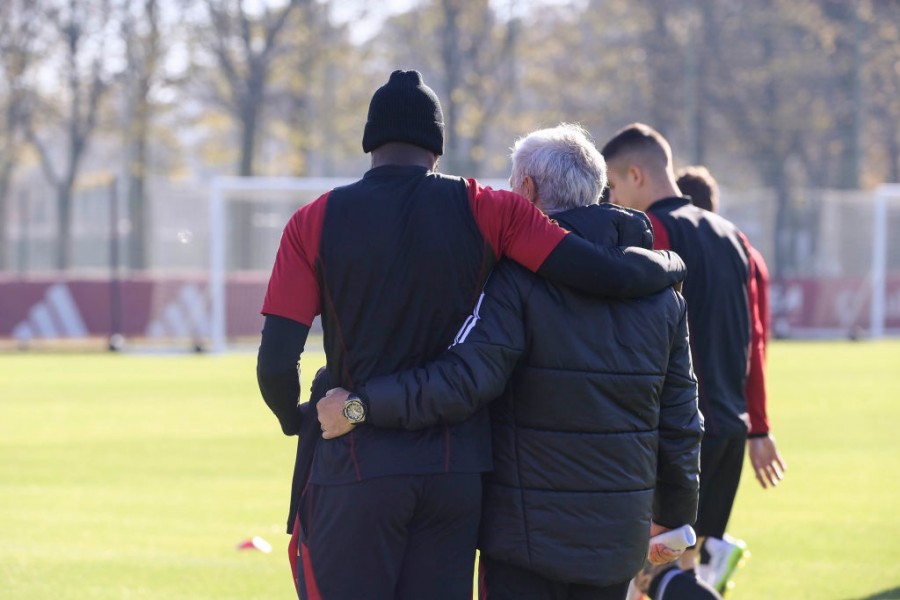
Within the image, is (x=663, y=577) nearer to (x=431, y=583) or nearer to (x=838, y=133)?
(x=431, y=583)

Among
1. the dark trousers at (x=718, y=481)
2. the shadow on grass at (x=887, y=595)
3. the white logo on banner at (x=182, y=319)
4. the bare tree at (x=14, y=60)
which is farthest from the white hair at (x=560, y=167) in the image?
the bare tree at (x=14, y=60)

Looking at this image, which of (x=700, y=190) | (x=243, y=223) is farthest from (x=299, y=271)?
(x=243, y=223)

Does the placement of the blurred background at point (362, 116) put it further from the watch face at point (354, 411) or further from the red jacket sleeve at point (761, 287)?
the watch face at point (354, 411)

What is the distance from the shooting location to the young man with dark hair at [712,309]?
5559 mm

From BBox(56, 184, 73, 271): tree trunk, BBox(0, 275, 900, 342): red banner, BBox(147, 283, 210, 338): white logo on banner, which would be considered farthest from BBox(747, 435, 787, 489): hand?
BBox(56, 184, 73, 271): tree trunk

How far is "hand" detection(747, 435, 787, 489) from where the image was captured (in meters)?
5.94

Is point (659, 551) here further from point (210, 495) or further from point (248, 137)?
point (248, 137)

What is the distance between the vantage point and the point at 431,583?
13.1 ft

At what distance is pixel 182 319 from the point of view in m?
26.9

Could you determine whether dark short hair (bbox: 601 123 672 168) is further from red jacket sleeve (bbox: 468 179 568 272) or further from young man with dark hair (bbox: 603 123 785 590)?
red jacket sleeve (bbox: 468 179 568 272)

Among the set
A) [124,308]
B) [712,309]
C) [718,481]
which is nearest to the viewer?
[712,309]

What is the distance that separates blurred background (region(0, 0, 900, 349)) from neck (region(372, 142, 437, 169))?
2192 centimetres

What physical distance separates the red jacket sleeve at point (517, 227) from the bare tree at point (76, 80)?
111 ft

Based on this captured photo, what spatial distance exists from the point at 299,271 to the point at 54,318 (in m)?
23.8
